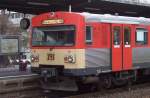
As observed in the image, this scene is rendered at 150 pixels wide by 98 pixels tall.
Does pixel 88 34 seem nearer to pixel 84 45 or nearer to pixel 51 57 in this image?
pixel 84 45

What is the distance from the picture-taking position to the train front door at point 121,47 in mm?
18438

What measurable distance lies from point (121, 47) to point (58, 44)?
2770mm

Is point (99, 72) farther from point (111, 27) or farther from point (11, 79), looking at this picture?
point (11, 79)

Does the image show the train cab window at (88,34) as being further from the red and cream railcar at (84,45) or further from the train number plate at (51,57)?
the train number plate at (51,57)

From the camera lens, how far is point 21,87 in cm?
1767

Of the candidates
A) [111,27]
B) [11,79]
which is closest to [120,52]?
[111,27]

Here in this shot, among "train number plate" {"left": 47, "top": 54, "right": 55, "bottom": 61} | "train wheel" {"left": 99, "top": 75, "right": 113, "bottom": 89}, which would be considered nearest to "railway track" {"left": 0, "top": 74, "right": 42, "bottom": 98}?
"train number plate" {"left": 47, "top": 54, "right": 55, "bottom": 61}

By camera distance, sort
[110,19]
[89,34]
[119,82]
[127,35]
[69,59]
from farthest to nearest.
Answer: [119,82] < [127,35] < [110,19] < [89,34] < [69,59]

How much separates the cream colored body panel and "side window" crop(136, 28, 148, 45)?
381cm

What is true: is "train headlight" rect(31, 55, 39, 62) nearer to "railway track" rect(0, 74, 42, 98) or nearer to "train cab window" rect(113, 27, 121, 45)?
"railway track" rect(0, 74, 42, 98)

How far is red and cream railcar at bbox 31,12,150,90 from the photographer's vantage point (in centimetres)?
1683

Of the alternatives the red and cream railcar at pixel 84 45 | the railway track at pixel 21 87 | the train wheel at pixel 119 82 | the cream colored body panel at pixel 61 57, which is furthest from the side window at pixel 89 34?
the railway track at pixel 21 87

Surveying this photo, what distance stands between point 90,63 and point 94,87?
86.8 inches

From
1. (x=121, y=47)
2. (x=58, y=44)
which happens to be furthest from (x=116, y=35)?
(x=58, y=44)
